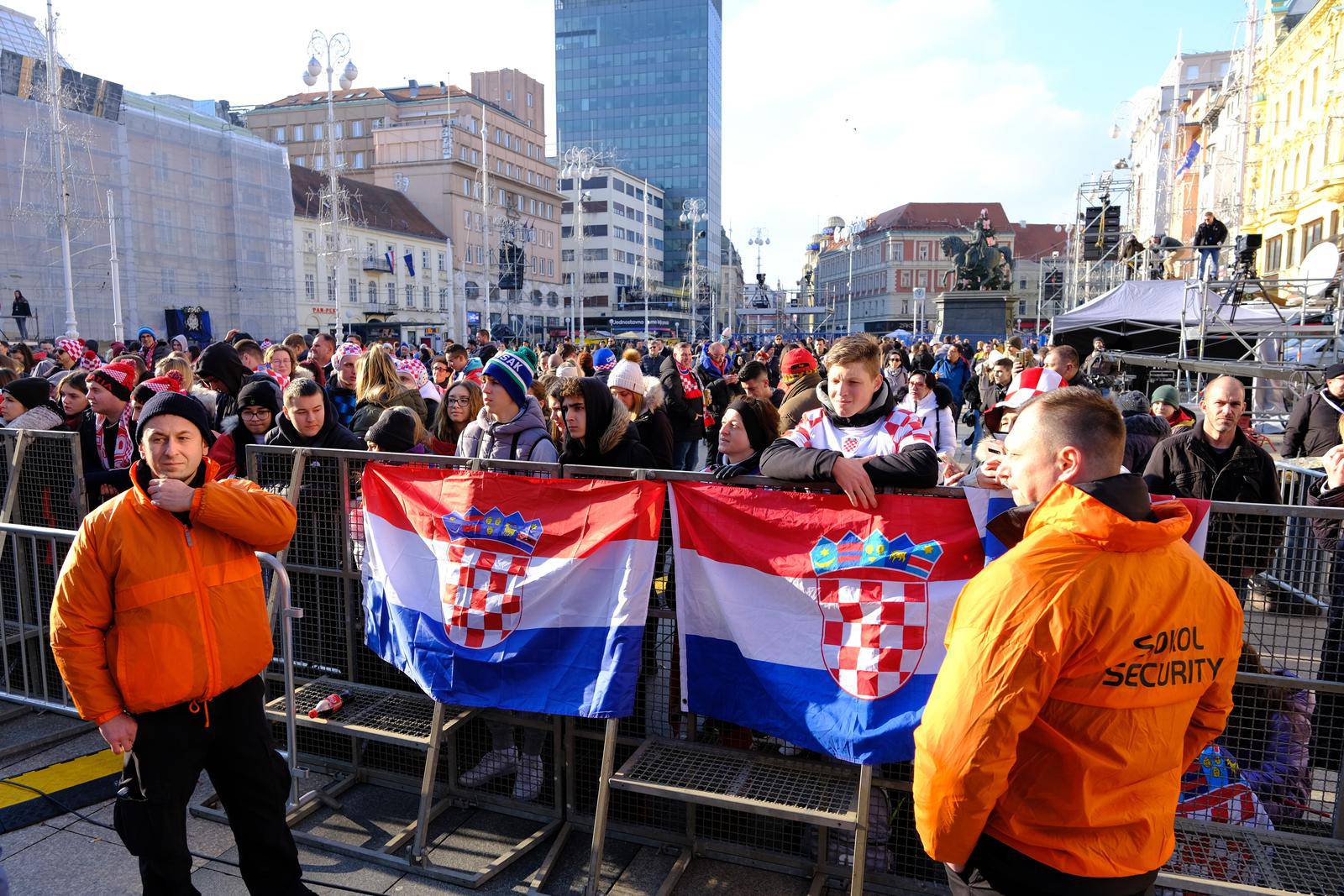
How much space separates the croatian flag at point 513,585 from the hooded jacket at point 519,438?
2.78 ft

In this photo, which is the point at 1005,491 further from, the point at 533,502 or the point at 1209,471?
the point at 1209,471

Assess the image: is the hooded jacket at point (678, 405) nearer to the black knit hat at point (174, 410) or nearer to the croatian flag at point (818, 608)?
the croatian flag at point (818, 608)

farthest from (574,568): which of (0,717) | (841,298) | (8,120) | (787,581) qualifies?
(841,298)

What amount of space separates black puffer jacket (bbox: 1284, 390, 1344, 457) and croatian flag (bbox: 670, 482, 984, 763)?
5732 millimetres

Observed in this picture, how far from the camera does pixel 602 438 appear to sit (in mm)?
4684

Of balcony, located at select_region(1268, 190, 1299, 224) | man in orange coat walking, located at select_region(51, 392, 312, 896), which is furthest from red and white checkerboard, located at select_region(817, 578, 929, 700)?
balcony, located at select_region(1268, 190, 1299, 224)

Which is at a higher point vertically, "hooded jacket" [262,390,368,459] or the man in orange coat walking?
"hooded jacket" [262,390,368,459]

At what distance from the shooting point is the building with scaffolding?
1196 inches

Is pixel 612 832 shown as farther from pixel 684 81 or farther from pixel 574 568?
pixel 684 81

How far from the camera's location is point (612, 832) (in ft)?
12.9

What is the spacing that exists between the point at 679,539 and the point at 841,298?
12154 cm

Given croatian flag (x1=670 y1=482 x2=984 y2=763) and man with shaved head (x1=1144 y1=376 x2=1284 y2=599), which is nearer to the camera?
croatian flag (x1=670 y1=482 x2=984 y2=763)

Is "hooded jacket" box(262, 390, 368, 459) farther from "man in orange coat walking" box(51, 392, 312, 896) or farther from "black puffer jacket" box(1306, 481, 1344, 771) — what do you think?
"black puffer jacket" box(1306, 481, 1344, 771)

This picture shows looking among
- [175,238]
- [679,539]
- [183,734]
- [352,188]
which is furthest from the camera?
[352,188]
